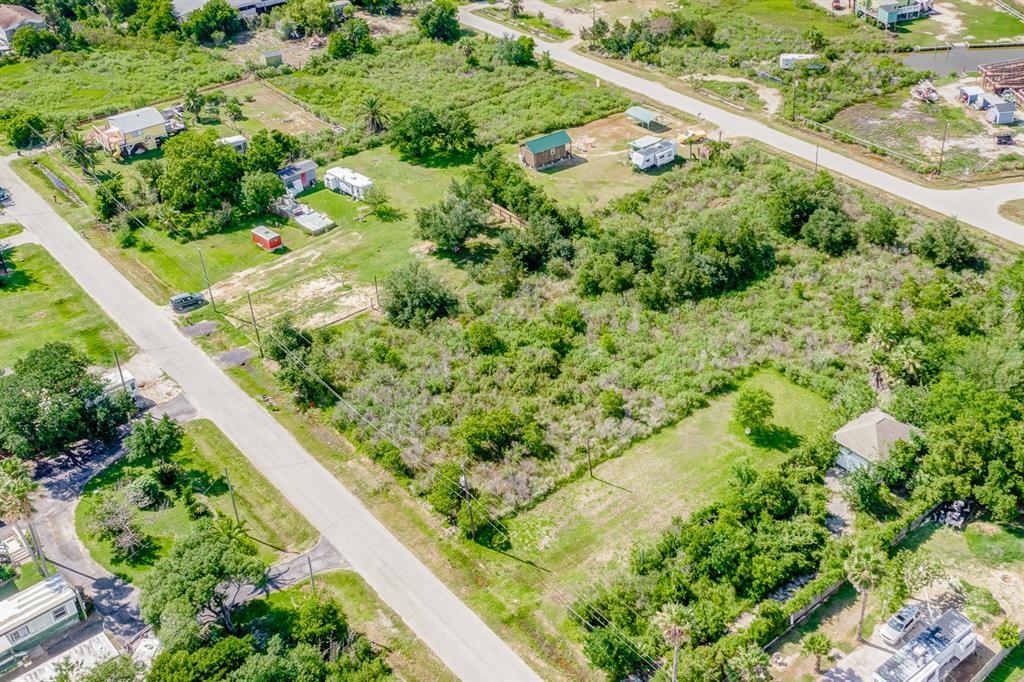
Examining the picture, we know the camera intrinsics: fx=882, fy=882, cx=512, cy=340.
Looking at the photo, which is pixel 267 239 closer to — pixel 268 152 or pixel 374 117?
pixel 268 152

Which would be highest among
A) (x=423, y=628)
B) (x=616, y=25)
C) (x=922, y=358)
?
(x=616, y=25)

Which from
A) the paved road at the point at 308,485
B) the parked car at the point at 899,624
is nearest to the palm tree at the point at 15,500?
the paved road at the point at 308,485

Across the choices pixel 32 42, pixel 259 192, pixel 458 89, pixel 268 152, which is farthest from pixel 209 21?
pixel 259 192

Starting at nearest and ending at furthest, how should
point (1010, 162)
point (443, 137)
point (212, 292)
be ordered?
point (212, 292) < point (1010, 162) < point (443, 137)

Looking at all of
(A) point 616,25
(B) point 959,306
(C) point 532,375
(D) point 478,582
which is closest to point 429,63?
(A) point 616,25

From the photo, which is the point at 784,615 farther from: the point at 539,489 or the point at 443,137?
the point at 443,137

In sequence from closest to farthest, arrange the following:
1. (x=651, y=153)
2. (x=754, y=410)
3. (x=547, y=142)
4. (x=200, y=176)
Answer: (x=754, y=410) → (x=200, y=176) → (x=651, y=153) → (x=547, y=142)

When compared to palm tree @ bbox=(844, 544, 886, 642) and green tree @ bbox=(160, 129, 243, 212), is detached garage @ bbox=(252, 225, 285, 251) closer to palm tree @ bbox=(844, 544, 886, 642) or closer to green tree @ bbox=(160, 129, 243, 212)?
green tree @ bbox=(160, 129, 243, 212)
